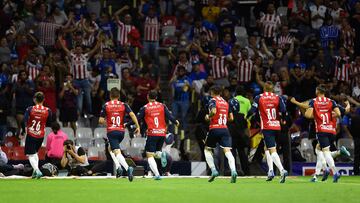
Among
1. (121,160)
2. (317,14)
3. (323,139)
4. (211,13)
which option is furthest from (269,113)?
(317,14)

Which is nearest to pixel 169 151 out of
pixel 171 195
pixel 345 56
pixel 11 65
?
pixel 11 65

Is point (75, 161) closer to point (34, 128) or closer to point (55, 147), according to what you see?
point (55, 147)

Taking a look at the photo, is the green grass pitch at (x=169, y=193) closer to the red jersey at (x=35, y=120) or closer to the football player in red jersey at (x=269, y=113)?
the football player in red jersey at (x=269, y=113)

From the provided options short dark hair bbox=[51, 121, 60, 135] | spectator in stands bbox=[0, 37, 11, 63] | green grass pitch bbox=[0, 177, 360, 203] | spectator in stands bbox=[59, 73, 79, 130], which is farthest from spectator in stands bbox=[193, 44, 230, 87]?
green grass pitch bbox=[0, 177, 360, 203]

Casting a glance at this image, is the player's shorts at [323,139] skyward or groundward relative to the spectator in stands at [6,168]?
skyward

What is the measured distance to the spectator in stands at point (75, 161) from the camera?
83.0ft

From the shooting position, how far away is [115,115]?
23203 mm

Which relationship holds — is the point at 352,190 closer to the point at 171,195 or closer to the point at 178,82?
the point at 171,195

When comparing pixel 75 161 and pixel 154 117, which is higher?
pixel 154 117

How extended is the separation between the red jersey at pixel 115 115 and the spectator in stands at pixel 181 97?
6678 millimetres

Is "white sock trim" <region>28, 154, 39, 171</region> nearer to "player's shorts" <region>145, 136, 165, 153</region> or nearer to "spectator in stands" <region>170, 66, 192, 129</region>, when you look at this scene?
"player's shorts" <region>145, 136, 165, 153</region>

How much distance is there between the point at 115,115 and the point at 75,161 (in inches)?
119

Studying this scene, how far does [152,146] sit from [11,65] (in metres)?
8.13

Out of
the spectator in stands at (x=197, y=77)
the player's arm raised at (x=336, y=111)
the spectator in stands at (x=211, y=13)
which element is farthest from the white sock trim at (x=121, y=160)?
the spectator in stands at (x=211, y=13)
